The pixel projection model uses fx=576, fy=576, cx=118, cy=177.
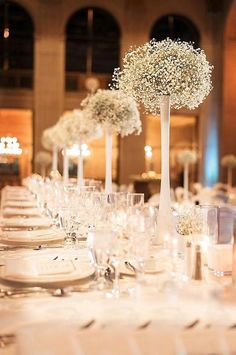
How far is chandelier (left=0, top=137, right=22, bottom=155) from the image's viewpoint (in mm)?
16334

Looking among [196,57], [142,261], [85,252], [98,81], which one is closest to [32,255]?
[85,252]

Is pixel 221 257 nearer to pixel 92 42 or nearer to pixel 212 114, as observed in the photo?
pixel 212 114

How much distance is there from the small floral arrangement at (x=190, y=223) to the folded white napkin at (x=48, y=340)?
1.05 m

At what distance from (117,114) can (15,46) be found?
44.0 feet

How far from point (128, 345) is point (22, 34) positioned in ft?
55.2

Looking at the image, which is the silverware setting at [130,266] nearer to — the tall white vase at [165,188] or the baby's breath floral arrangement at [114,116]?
the tall white vase at [165,188]

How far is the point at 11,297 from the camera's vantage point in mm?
1606

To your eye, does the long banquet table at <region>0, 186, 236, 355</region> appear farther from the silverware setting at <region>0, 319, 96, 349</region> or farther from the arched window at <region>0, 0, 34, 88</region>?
the arched window at <region>0, 0, 34, 88</region>

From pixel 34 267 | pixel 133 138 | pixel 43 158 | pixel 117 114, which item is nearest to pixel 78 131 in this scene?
pixel 117 114

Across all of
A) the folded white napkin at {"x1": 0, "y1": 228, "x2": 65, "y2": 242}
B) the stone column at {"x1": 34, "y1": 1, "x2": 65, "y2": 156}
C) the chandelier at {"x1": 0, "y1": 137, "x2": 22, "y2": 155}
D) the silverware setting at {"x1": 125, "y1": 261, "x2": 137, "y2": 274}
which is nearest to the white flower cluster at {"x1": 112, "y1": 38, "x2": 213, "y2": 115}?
the folded white napkin at {"x1": 0, "y1": 228, "x2": 65, "y2": 242}

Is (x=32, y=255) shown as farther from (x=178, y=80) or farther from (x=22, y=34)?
(x=22, y=34)

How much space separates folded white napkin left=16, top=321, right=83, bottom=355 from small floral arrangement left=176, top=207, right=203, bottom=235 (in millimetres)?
1053

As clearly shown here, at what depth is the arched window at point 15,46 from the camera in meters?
17.1

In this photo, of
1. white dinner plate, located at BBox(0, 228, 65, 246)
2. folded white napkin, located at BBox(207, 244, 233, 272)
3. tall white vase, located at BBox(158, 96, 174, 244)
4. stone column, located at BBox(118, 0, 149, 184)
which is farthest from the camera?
stone column, located at BBox(118, 0, 149, 184)
